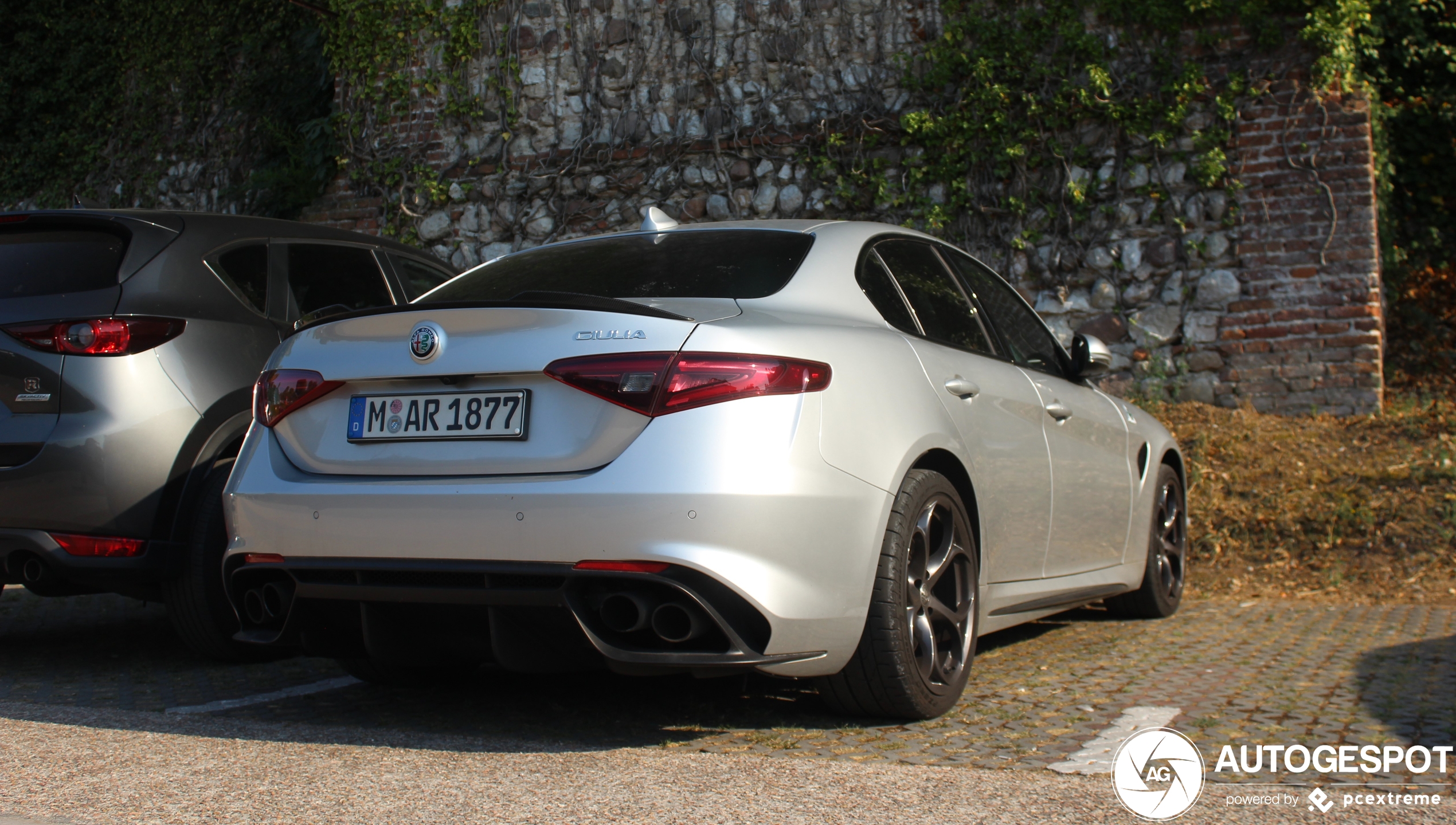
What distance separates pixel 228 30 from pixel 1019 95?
8.66 meters

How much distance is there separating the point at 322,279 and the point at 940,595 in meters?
3.06

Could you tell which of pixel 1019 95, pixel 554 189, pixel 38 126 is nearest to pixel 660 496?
pixel 1019 95

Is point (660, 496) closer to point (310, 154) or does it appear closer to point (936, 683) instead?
point (936, 683)

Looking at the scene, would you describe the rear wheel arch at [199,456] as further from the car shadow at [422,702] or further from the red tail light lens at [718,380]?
the red tail light lens at [718,380]

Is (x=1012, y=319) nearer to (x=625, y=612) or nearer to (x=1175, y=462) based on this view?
(x=1175, y=462)

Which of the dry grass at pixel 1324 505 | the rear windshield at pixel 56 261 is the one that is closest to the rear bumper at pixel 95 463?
the rear windshield at pixel 56 261

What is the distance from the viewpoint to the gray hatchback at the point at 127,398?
13.5 ft

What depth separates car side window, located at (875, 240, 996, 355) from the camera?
3.97 meters

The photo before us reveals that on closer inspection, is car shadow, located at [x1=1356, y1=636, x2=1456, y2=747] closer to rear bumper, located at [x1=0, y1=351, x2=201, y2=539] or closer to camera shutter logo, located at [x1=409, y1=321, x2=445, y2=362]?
camera shutter logo, located at [x1=409, y1=321, x2=445, y2=362]

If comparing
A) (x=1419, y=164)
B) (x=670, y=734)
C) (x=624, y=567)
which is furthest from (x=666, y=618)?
(x=1419, y=164)

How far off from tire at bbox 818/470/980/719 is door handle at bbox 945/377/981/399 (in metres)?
0.29

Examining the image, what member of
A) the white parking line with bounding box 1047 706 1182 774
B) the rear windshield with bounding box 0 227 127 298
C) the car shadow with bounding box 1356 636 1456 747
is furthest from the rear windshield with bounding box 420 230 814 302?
the car shadow with bounding box 1356 636 1456 747

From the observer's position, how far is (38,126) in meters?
14.8

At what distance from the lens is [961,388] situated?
3.74 m
